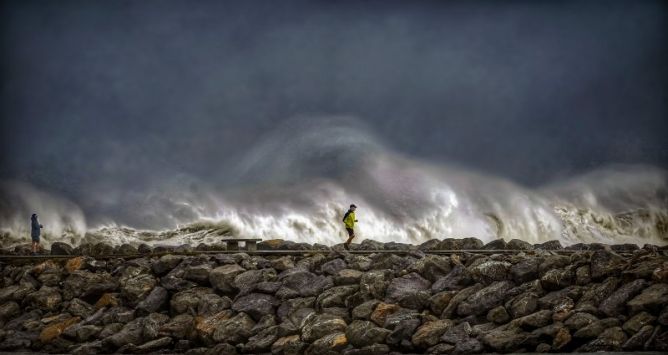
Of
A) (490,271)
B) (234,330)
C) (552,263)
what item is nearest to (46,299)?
(234,330)

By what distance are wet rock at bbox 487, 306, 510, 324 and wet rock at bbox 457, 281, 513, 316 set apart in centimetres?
33

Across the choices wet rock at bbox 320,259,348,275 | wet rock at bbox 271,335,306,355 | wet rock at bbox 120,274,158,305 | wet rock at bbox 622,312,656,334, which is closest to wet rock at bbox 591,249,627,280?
wet rock at bbox 622,312,656,334

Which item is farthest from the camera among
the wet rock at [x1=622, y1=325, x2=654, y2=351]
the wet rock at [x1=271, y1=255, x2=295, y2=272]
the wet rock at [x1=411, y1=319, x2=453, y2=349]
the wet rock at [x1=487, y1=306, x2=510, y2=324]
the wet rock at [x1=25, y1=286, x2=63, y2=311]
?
the wet rock at [x1=25, y1=286, x2=63, y2=311]

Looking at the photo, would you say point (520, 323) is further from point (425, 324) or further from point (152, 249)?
point (152, 249)

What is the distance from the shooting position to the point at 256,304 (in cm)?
1538

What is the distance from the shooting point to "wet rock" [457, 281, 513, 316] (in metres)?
13.6

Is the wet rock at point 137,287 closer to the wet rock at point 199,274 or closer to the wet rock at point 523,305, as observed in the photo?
the wet rock at point 199,274

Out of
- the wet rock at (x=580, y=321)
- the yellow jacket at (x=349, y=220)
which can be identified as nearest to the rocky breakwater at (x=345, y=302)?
the wet rock at (x=580, y=321)

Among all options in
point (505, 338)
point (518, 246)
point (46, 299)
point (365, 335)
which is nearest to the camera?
point (505, 338)

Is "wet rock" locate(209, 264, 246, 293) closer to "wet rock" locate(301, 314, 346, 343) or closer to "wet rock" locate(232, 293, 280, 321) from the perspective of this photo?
"wet rock" locate(232, 293, 280, 321)

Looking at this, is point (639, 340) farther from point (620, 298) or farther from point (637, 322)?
point (620, 298)

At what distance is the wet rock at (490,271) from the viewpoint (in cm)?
1441

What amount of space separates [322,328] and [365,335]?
1.09 m

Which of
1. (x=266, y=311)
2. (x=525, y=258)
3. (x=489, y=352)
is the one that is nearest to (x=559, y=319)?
(x=489, y=352)
